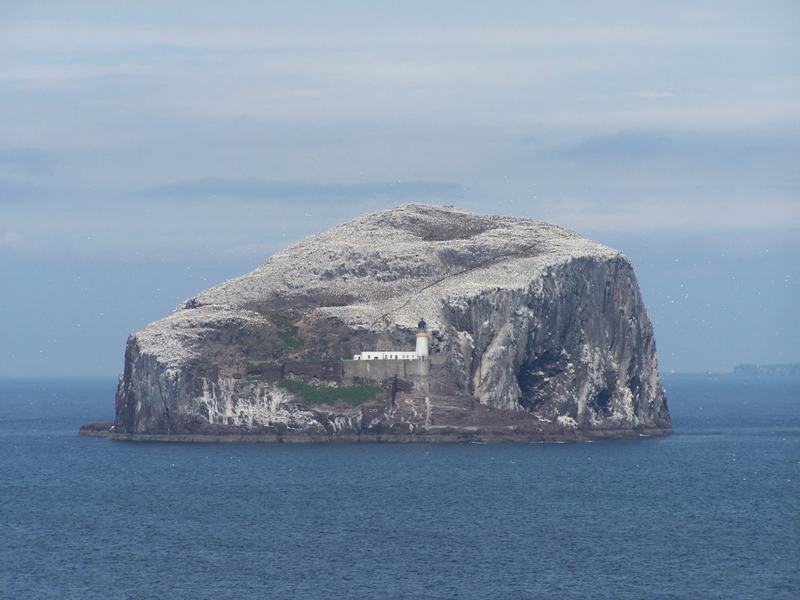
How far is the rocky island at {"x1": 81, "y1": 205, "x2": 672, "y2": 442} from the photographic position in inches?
4941

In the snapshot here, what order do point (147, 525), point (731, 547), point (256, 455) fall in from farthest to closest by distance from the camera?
point (256, 455) < point (147, 525) < point (731, 547)

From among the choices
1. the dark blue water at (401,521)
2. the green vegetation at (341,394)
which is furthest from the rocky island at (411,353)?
the dark blue water at (401,521)

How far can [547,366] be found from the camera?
5226 inches

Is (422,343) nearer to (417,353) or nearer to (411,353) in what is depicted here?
(417,353)

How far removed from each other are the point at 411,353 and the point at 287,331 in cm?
1388

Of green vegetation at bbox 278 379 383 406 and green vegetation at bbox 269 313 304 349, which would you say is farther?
green vegetation at bbox 269 313 304 349

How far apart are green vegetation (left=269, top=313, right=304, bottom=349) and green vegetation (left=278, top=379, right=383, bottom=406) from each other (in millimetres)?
7369

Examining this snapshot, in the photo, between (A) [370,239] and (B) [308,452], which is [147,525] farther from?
(A) [370,239]

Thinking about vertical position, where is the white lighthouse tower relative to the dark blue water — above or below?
above

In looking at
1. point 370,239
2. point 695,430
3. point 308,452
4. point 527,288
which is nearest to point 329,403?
point 308,452

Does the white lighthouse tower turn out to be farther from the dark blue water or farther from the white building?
the dark blue water

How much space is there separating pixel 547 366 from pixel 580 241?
18.4 meters

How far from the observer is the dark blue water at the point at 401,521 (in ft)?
221

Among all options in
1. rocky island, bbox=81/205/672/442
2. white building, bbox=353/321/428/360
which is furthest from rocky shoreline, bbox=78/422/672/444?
white building, bbox=353/321/428/360
